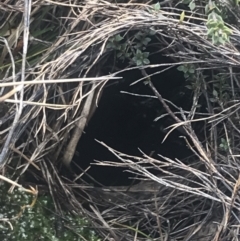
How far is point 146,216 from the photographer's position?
1282 mm

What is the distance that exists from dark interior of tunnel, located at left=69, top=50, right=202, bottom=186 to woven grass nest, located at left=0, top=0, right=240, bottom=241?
0.17 m

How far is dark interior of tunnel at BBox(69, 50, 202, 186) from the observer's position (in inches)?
61.1

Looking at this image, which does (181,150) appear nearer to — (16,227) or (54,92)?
(54,92)

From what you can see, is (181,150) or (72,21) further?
(181,150)

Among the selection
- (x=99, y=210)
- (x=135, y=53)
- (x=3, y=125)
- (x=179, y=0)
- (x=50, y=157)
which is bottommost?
(x=99, y=210)

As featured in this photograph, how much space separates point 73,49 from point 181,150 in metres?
0.56

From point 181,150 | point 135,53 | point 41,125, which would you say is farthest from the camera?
point 181,150

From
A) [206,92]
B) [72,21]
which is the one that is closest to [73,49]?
[72,21]

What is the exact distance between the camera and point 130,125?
1688mm

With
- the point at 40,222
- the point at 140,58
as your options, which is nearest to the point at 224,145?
the point at 140,58

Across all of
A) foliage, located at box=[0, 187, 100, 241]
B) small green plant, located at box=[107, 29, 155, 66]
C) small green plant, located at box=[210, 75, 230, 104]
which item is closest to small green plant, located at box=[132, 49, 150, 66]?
small green plant, located at box=[107, 29, 155, 66]

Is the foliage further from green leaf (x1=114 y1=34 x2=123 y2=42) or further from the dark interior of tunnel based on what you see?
green leaf (x1=114 y1=34 x2=123 y2=42)

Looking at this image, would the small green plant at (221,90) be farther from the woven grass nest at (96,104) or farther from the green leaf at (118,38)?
the green leaf at (118,38)

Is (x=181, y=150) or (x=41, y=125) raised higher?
(x=41, y=125)
